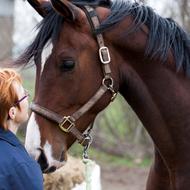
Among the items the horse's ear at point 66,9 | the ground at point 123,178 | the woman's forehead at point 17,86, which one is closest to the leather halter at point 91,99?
the horse's ear at point 66,9

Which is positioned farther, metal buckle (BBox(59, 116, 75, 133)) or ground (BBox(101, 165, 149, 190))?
ground (BBox(101, 165, 149, 190))

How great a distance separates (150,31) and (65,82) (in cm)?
60

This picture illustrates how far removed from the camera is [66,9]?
3.14 m

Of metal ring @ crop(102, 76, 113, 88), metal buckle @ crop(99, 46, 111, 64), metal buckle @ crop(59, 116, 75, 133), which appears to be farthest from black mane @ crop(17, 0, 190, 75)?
metal buckle @ crop(59, 116, 75, 133)

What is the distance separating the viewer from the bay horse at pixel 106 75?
10.4ft

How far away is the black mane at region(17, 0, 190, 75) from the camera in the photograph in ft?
10.6

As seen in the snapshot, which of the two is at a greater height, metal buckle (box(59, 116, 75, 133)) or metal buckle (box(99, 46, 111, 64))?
metal buckle (box(99, 46, 111, 64))

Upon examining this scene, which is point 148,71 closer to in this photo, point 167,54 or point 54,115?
point 167,54

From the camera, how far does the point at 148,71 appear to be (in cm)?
327

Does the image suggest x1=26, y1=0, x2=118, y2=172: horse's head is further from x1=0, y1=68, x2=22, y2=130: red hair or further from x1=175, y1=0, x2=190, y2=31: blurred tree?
x1=175, y1=0, x2=190, y2=31: blurred tree

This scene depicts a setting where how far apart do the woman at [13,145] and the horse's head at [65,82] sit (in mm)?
367

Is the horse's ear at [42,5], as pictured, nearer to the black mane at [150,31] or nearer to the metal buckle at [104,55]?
the black mane at [150,31]

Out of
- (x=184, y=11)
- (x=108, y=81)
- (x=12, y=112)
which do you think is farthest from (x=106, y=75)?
(x=184, y=11)

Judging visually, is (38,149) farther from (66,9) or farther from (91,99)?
(66,9)
